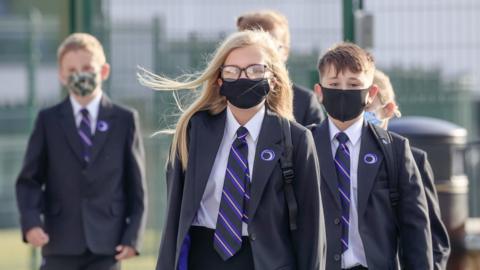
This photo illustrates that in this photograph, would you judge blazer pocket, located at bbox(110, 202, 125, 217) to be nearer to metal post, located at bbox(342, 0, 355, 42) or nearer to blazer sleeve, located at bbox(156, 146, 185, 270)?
metal post, located at bbox(342, 0, 355, 42)

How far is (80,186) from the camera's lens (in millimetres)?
6863

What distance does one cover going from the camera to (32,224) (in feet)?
22.3

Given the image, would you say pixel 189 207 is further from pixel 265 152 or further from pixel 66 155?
pixel 66 155

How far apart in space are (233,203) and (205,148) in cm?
27

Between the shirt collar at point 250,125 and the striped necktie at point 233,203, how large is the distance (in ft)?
0.19

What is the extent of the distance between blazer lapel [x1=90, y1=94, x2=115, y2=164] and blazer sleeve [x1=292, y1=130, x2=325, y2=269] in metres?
2.56

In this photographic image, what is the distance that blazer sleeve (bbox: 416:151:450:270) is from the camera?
5.48 metres

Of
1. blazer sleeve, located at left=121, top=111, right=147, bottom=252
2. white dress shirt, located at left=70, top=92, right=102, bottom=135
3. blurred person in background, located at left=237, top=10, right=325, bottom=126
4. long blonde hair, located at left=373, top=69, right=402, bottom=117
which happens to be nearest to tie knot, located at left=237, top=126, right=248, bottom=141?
long blonde hair, located at left=373, top=69, right=402, bottom=117

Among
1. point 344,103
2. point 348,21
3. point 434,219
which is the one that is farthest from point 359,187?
point 348,21

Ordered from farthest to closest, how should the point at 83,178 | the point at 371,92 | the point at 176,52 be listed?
the point at 176,52
the point at 83,178
the point at 371,92

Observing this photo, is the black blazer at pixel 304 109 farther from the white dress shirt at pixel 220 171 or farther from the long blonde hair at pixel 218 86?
the white dress shirt at pixel 220 171

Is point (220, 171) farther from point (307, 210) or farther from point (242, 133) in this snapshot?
point (307, 210)

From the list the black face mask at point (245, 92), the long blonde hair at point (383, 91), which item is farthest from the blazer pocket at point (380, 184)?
the long blonde hair at point (383, 91)

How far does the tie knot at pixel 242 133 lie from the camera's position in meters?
4.62
